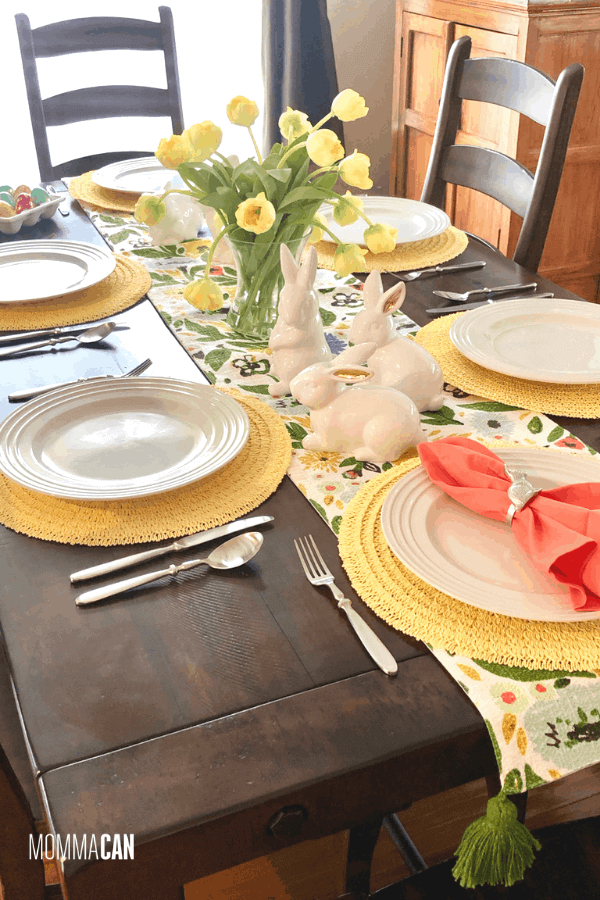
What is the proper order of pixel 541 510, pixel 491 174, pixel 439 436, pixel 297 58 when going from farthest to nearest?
pixel 297 58
pixel 491 174
pixel 439 436
pixel 541 510

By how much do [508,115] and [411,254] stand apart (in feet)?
4.57

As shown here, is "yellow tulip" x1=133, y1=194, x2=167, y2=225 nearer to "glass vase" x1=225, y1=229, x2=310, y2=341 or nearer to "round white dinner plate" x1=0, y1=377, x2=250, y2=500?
"glass vase" x1=225, y1=229, x2=310, y2=341

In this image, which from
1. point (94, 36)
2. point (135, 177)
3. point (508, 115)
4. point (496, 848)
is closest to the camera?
point (496, 848)

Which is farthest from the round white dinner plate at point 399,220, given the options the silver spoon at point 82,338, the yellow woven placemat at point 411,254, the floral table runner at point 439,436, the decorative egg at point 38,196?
the decorative egg at point 38,196

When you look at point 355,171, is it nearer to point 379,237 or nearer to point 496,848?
point 379,237

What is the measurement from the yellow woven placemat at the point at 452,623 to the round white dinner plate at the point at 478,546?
2 cm

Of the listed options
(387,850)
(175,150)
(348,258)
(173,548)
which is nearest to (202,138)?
(175,150)

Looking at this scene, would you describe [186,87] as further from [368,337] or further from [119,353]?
[368,337]

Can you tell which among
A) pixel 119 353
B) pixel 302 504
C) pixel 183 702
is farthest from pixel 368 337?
pixel 183 702

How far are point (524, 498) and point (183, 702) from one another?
13.8 inches

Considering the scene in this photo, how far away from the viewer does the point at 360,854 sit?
1.03 metres

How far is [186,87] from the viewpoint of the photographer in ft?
10.5

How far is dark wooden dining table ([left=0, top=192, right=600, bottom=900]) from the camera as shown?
0.57 meters

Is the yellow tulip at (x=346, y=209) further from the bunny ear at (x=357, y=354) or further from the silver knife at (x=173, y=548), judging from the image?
the silver knife at (x=173, y=548)
